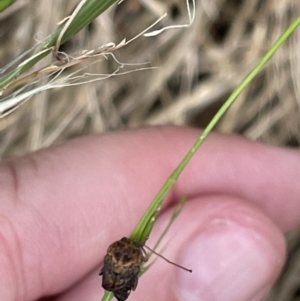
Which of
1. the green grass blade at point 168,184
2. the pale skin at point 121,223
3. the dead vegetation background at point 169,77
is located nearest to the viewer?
the green grass blade at point 168,184

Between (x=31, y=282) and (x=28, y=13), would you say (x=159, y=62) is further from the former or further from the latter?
(x=31, y=282)

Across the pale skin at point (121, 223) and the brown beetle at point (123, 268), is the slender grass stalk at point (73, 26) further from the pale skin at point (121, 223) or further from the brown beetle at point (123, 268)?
the pale skin at point (121, 223)

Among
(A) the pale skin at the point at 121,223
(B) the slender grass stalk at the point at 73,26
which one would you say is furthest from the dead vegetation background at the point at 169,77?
(B) the slender grass stalk at the point at 73,26

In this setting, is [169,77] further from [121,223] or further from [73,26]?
[73,26]

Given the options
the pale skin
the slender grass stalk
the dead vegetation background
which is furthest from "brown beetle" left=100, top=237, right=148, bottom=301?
the dead vegetation background

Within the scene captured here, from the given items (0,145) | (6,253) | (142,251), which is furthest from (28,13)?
(142,251)

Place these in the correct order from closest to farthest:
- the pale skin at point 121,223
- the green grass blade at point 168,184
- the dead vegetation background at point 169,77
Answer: the green grass blade at point 168,184
the pale skin at point 121,223
the dead vegetation background at point 169,77
